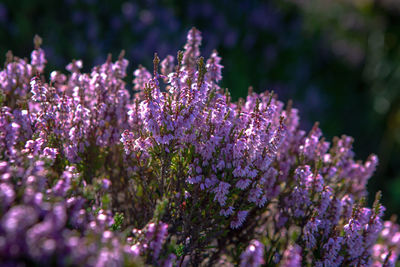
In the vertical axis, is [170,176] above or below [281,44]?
below

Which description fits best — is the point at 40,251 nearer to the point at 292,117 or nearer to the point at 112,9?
the point at 292,117

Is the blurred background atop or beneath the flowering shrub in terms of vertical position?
atop

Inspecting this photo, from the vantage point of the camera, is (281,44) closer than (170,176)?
No

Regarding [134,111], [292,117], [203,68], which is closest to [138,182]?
[134,111]

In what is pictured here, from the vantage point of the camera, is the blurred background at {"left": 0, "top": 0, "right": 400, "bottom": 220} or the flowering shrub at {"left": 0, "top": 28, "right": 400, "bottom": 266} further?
the blurred background at {"left": 0, "top": 0, "right": 400, "bottom": 220}
